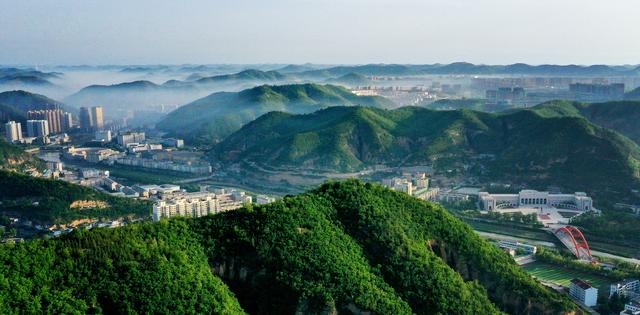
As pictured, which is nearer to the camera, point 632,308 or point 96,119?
point 632,308

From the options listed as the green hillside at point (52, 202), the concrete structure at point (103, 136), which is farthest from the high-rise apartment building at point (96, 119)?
the green hillside at point (52, 202)

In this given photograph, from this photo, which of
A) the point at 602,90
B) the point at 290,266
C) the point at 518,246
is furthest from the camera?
the point at 602,90

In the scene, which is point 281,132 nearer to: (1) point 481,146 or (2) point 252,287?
(1) point 481,146

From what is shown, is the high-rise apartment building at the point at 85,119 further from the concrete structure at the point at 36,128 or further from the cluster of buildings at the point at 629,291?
the cluster of buildings at the point at 629,291

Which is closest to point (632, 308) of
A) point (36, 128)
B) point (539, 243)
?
point (539, 243)

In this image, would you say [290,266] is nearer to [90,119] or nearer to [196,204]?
[196,204]

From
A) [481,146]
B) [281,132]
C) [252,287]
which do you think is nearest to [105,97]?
[281,132]
